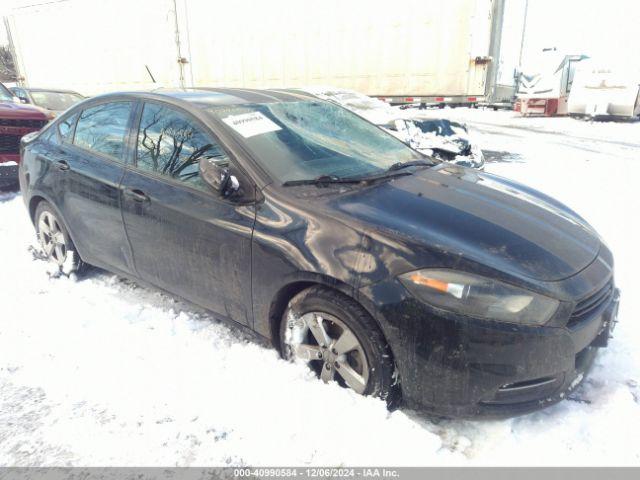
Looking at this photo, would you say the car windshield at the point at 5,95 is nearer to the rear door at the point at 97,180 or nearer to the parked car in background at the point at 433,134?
the parked car in background at the point at 433,134

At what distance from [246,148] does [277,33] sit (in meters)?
12.6

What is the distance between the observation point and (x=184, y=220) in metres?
2.76

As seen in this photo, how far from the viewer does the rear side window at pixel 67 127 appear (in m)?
3.71

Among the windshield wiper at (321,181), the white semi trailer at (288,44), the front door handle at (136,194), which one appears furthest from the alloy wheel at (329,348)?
the white semi trailer at (288,44)

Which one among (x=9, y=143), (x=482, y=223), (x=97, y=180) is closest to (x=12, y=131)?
(x=9, y=143)

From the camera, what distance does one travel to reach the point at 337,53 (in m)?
13.6

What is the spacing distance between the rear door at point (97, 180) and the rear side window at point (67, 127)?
0.04ft

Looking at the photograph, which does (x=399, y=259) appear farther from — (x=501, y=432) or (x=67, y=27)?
(x=67, y=27)

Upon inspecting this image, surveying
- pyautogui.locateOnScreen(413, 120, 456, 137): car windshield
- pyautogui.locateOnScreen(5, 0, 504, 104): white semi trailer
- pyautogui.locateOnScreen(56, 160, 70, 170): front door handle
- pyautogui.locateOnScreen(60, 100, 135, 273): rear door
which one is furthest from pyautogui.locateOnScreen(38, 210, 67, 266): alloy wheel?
pyautogui.locateOnScreen(5, 0, 504, 104): white semi trailer

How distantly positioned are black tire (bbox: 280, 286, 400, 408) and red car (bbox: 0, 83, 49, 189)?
5519 mm

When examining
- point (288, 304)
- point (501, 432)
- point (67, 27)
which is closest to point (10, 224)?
point (288, 304)

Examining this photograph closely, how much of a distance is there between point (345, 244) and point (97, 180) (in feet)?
6.57

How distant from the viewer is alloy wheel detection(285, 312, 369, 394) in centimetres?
228

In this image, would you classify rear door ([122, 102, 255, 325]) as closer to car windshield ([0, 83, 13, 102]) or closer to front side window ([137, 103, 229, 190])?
front side window ([137, 103, 229, 190])
